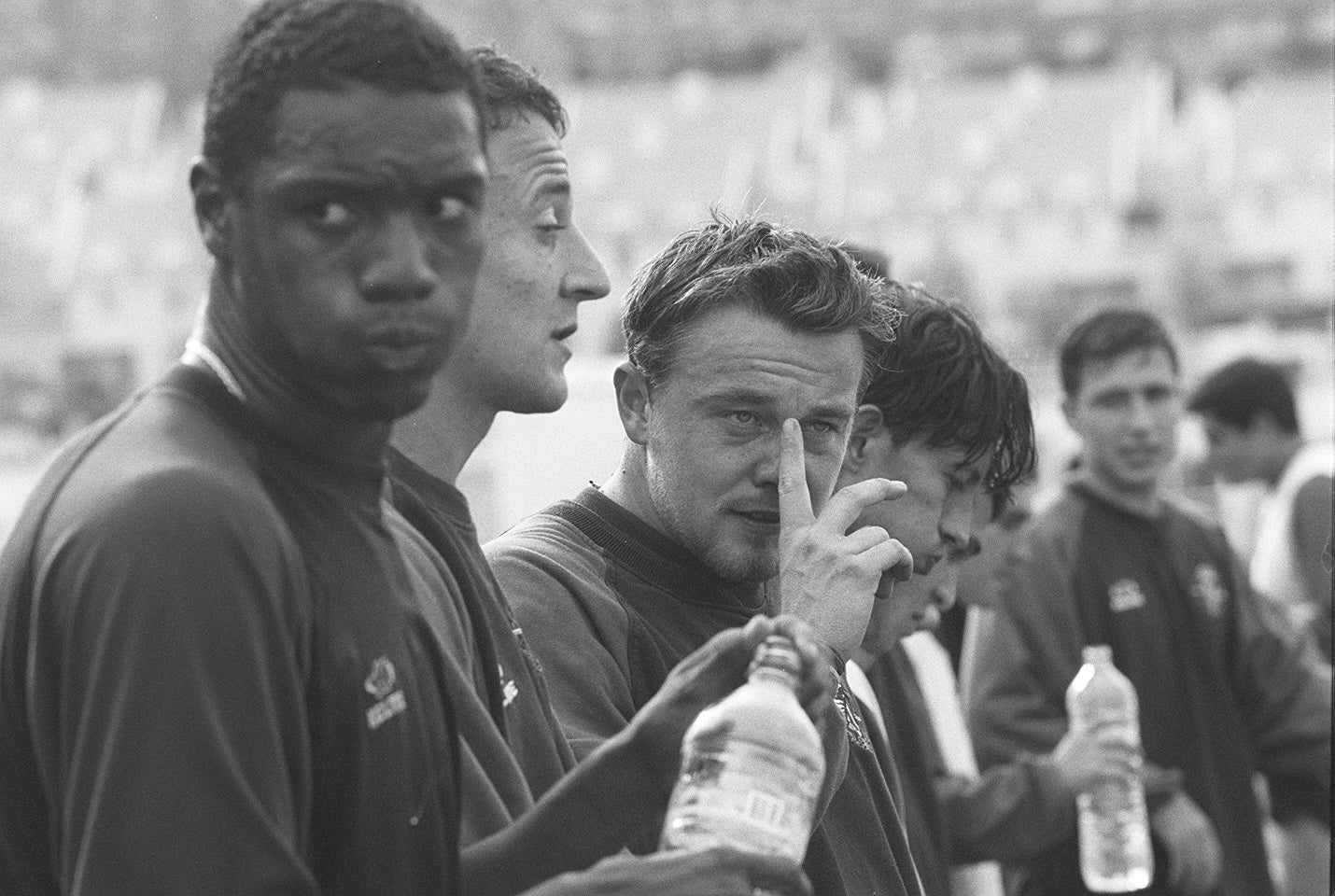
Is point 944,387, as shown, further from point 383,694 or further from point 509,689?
point 383,694

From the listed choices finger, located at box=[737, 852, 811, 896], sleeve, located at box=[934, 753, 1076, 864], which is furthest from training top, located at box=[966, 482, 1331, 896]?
finger, located at box=[737, 852, 811, 896]

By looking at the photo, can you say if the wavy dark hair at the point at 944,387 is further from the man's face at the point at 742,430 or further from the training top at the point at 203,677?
the training top at the point at 203,677

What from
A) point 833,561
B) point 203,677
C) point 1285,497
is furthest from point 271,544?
point 1285,497

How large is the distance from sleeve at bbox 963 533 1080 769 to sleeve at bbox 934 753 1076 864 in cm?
42

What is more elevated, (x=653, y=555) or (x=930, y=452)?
(x=930, y=452)

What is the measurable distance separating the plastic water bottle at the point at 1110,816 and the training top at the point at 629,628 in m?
2.05

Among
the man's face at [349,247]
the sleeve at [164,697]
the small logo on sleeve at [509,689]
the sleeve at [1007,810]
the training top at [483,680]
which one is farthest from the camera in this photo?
the sleeve at [1007,810]

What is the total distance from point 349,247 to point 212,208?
12cm

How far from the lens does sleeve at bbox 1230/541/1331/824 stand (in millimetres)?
5141

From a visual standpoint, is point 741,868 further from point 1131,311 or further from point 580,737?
point 1131,311

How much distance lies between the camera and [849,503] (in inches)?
89.0

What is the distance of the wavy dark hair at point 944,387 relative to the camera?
2959 mm

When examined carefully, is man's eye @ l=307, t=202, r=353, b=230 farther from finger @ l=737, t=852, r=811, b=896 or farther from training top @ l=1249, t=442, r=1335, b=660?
training top @ l=1249, t=442, r=1335, b=660

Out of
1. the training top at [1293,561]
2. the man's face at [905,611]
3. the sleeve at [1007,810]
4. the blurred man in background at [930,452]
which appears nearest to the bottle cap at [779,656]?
the blurred man in background at [930,452]
